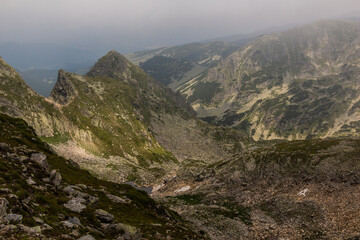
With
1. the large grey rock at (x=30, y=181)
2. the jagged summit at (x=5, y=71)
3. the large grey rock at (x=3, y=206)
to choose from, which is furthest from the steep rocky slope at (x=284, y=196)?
the jagged summit at (x=5, y=71)

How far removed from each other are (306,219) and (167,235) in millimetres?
35718

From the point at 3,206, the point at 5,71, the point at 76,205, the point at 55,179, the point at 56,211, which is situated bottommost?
the point at 76,205

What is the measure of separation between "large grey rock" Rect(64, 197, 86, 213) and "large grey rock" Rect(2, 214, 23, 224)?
11.1 m

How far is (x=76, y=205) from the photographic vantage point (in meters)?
34.9

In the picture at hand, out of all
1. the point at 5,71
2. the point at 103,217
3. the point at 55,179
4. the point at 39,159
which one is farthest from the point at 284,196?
the point at 5,71

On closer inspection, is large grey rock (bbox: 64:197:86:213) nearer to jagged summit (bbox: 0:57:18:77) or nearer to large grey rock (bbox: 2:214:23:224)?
large grey rock (bbox: 2:214:23:224)

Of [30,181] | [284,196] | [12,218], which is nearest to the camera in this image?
[12,218]

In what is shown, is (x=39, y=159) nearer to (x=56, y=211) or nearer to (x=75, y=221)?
(x=56, y=211)

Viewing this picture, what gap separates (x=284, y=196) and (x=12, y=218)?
6773cm

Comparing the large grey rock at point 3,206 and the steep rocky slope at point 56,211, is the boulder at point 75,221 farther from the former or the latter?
the large grey rock at point 3,206

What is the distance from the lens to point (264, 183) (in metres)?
84.0

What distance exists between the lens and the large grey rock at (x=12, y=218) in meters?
21.4

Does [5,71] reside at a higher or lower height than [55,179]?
higher

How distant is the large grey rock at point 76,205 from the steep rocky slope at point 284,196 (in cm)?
3074
